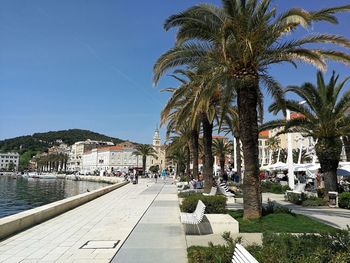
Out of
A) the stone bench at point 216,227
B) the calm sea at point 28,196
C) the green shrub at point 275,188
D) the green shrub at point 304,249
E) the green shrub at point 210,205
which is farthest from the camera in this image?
the green shrub at point 275,188

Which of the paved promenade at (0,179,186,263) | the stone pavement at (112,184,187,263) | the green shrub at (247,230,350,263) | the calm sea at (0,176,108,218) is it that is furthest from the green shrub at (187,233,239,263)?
the calm sea at (0,176,108,218)

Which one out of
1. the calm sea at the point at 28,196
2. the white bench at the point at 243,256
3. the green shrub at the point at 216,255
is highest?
the white bench at the point at 243,256

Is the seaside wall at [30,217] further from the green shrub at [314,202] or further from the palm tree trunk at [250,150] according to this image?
the green shrub at [314,202]

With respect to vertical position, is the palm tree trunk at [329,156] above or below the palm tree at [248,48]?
below

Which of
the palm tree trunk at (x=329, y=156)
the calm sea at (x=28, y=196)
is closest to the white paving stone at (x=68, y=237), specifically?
the palm tree trunk at (x=329, y=156)

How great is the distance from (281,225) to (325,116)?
910 cm

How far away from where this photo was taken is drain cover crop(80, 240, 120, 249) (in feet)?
27.2

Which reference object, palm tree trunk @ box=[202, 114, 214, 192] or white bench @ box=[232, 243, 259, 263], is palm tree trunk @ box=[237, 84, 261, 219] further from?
palm tree trunk @ box=[202, 114, 214, 192]

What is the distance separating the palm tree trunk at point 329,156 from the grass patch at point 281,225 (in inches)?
289

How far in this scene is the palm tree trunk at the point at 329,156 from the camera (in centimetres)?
1828

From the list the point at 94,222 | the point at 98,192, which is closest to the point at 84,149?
the point at 98,192

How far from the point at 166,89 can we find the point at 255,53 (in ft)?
46.1

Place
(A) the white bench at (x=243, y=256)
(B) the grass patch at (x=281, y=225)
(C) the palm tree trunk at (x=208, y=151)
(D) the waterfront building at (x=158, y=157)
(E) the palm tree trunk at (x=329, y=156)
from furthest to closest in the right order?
1. (D) the waterfront building at (x=158, y=157)
2. (C) the palm tree trunk at (x=208, y=151)
3. (E) the palm tree trunk at (x=329, y=156)
4. (B) the grass patch at (x=281, y=225)
5. (A) the white bench at (x=243, y=256)

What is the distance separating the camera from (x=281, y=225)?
35.2 ft
